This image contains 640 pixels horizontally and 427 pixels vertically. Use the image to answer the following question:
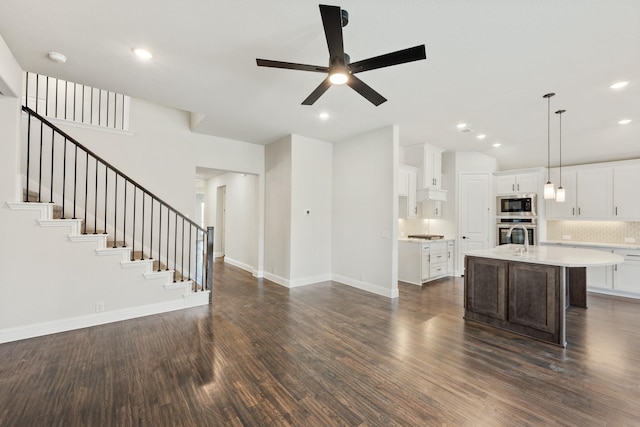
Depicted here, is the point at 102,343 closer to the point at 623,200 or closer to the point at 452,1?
the point at 452,1

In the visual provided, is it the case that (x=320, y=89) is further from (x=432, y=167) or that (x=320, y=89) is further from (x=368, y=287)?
(x=432, y=167)

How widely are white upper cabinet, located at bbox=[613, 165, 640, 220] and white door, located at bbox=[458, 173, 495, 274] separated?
2.03 meters

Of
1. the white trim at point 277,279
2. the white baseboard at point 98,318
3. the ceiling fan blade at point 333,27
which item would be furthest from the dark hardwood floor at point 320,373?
the ceiling fan blade at point 333,27

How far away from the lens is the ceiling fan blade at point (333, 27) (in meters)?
1.72

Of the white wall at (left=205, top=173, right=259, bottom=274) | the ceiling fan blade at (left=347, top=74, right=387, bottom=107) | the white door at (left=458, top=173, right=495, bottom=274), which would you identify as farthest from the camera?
the white wall at (left=205, top=173, right=259, bottom=274)

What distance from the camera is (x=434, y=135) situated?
539 cm

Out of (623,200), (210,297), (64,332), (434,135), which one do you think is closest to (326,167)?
(434,135)

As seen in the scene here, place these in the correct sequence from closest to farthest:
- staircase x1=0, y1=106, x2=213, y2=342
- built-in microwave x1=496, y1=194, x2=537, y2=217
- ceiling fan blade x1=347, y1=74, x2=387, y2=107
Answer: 1. ceiling fan blade x1=347, y1=74, x2=387, y2=107
2. staircase x1=0, y1=106, x2=213, y2=342
3. built-in microwave x1=496, y1=194, x2=537, y2=217

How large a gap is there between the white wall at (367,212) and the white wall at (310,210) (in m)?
0.18

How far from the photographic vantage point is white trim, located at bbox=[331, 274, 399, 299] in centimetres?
478

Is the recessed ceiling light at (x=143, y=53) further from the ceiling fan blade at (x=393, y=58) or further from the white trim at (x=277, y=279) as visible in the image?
the white trim at (x=277, y=279)

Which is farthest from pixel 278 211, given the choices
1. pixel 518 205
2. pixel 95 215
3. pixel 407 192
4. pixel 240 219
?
pixel 518 205

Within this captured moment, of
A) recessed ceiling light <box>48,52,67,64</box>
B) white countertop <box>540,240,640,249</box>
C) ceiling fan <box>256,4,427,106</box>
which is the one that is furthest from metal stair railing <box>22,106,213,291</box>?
white countertop <box>540,240,640,249</box>

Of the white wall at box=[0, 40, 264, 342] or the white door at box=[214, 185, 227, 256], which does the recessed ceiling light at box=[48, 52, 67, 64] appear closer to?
the white wall at box=[0, 40, 264, 342]
